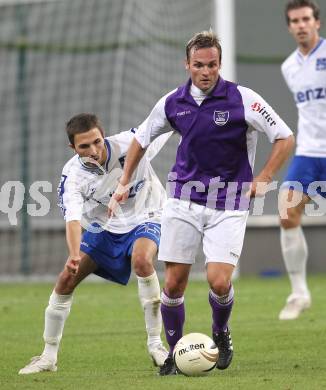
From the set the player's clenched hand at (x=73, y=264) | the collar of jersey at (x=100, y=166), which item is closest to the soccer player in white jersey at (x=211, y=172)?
the player's clenched hand at (x=73, y=264)

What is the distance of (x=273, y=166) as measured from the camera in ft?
22.8

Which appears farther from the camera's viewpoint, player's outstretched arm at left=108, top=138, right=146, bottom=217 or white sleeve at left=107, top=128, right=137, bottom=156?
white sleeve at left=107, top=128, right=137, bottom=156

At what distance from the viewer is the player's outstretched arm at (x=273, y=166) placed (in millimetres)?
6762

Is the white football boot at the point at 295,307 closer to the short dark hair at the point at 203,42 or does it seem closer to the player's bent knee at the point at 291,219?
the player's bent knee at the point at 291,219

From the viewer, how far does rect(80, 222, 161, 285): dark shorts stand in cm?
771

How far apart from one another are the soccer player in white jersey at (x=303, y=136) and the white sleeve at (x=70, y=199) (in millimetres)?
3130

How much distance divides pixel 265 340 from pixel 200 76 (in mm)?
2493

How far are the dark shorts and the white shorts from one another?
0.63m

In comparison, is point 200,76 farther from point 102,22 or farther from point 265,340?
point 102,22

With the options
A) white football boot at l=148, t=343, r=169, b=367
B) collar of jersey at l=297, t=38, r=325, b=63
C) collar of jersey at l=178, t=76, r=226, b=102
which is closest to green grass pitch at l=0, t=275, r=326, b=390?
white football boot at l=148, t=343, r=169, b=367

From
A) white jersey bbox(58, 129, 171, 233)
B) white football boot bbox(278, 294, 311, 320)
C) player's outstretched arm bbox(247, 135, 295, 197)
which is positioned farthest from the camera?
white football boot bbox(278, 294, 311, 320)

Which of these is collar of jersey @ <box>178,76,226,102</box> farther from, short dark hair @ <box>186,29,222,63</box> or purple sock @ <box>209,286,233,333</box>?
purple sock @ <box>209,286,233,333</box>

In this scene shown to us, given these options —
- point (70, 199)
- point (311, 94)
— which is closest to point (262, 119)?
point (70, 199)

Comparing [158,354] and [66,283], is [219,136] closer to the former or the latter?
[66,283]
